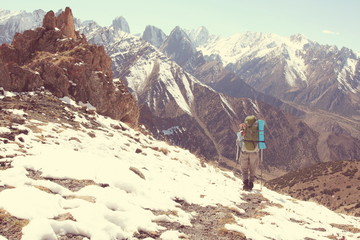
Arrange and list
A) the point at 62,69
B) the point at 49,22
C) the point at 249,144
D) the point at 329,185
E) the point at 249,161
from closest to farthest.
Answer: the point at 249,144
the point at 249,161
the point at 62,69
the point at 49,22
the point at 329,185

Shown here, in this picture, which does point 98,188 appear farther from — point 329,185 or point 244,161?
A: point 329,185

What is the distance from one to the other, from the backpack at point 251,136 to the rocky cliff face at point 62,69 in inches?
708

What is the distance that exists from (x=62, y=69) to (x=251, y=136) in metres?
21.6

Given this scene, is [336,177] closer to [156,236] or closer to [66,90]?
[66,90]

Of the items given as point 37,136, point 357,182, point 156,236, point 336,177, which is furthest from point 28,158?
point 336,177

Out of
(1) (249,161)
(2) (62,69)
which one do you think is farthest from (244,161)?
(2) (62,69)

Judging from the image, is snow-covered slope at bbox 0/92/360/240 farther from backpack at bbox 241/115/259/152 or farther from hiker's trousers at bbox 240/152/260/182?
backpack at bbox 241/115/259/152

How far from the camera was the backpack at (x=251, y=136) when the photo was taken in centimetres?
Result: 1884

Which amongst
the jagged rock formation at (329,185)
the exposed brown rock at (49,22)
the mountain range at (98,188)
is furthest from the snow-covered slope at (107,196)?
the jagged rock formation at (329,185)

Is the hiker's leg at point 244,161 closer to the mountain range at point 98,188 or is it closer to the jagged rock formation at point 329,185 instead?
the mountain range at point 98,188

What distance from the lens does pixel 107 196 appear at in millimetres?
10477

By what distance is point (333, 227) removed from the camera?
15883mm

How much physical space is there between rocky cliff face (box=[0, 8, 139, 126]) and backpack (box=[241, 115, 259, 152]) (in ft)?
59.0

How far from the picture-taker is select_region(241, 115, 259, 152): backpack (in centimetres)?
1884
